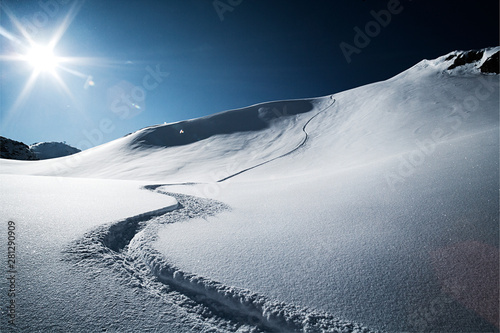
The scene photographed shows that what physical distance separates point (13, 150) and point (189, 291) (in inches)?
1839

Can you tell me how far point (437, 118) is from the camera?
954 centimetres

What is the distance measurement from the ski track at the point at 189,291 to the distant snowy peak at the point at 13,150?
43759 mm

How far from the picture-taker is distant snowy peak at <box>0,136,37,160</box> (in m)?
31.2

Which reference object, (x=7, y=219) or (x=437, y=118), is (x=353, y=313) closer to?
(x=7, y=219)

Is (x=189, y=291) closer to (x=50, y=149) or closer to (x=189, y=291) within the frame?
(x=189, y=291)

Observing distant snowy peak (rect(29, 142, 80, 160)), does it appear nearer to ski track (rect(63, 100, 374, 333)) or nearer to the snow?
the snow

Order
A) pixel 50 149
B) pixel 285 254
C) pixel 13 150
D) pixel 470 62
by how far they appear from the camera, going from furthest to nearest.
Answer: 1. pixel 50 149
2. pixel 13 150
3. pixel 470 62
4. pixel 285 254

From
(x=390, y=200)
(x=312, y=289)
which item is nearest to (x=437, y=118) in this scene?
(x=390, y=200)

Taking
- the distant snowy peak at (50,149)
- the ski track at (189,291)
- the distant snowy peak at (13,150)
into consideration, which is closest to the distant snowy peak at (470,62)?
the ski track at (189,291)

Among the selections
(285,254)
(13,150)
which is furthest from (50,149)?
(285,254)

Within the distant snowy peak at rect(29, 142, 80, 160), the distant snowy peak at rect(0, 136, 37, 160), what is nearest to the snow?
the distant snowy peak at rect(0, 136, 37, 160)

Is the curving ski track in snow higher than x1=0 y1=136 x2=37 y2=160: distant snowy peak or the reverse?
the reverse

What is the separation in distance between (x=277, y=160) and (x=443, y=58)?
18.9 meters

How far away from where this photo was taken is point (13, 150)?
3231 cm
